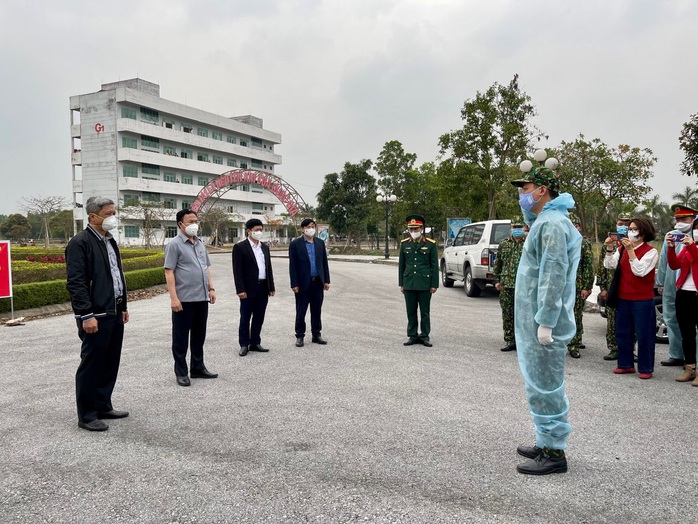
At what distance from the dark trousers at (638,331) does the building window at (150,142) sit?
60.4 meters

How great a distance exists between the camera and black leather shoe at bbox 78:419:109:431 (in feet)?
13.1

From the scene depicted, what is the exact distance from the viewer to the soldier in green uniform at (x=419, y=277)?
7.23 meters

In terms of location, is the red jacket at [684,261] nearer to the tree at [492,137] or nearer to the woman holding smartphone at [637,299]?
the woman holding smartphone at [637,299]

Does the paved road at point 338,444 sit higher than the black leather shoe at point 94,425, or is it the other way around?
the black leather shoe at point 94,425

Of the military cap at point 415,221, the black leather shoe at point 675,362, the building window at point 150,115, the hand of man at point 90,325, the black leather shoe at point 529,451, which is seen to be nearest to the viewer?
the black leather shoe at point 529,451

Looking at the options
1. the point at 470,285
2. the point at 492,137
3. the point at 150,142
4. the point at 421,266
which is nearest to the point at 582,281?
the point at 421,266

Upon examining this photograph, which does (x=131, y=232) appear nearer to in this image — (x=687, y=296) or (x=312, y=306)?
(x=312, y=306)

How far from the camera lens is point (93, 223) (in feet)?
14.2

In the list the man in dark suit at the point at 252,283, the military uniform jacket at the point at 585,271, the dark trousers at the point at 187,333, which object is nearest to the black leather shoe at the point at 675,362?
the military uniform jacket at the point at 585,271

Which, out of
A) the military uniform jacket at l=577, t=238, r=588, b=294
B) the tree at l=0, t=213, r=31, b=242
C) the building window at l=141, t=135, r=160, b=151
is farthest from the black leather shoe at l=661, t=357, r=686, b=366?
the tree at l=0, t=213, r=31, b=242

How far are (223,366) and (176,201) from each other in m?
60.3

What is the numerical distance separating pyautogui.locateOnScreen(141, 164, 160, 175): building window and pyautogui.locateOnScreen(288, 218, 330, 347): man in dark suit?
56335 millimetres

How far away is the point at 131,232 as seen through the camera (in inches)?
2149

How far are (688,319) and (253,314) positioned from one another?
5.19 metres
